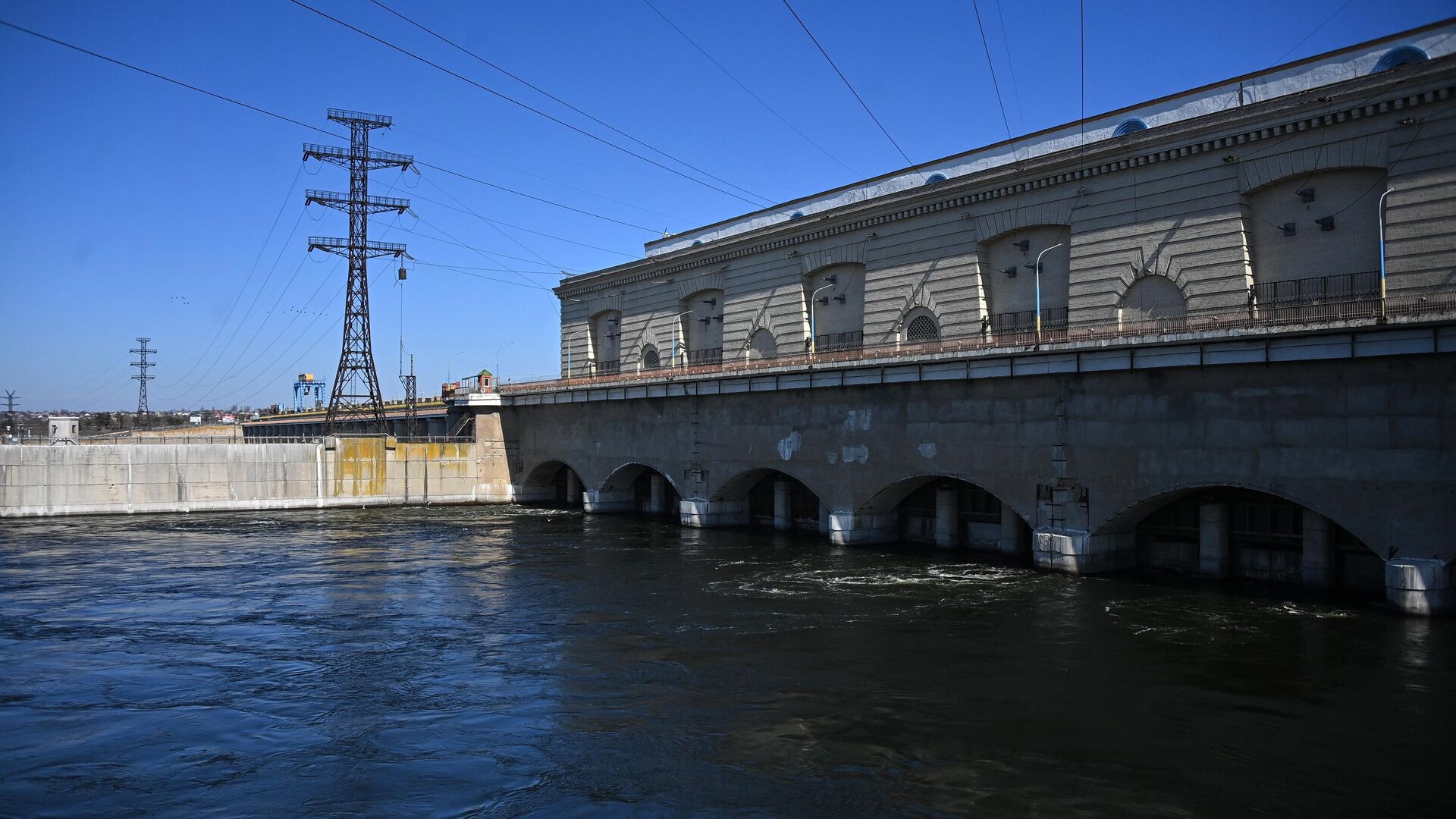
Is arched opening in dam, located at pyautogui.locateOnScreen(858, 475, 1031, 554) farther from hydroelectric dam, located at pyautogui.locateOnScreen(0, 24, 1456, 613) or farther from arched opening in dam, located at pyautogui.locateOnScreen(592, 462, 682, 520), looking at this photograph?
arched opening in dam, located at pyautogui.locateOnScreen(592, 462, 682, 520)

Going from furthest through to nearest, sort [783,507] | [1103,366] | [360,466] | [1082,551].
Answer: [360,466]
[783,507]
[1082,551]
[1103,366]

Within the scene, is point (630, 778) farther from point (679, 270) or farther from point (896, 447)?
Answer: point (679, 270)

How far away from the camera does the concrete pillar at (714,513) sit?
1770 inches

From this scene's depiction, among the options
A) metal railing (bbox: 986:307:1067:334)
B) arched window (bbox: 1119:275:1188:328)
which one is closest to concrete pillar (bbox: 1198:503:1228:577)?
arched window (bbox: 1119:275:1188:328)

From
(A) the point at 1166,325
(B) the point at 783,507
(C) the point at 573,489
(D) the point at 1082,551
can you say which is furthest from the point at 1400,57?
(C) the point at 573,489

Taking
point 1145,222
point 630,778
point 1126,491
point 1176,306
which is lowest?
point 630,778

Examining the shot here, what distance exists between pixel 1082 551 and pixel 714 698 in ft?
51.3

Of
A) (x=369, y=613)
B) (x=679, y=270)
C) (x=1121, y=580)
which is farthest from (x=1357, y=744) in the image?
(x=679, y=270)

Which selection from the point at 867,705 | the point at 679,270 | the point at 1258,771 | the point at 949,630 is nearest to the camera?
the point at 1258,771

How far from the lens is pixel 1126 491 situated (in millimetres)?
27938

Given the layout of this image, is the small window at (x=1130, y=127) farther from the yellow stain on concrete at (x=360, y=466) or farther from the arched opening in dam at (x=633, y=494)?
the yellow stain on concrete at (x=360, y=466)

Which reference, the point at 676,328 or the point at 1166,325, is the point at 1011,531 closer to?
the point at 1166,325

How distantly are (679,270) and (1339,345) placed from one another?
121ft

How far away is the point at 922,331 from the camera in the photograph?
41.2 metres
